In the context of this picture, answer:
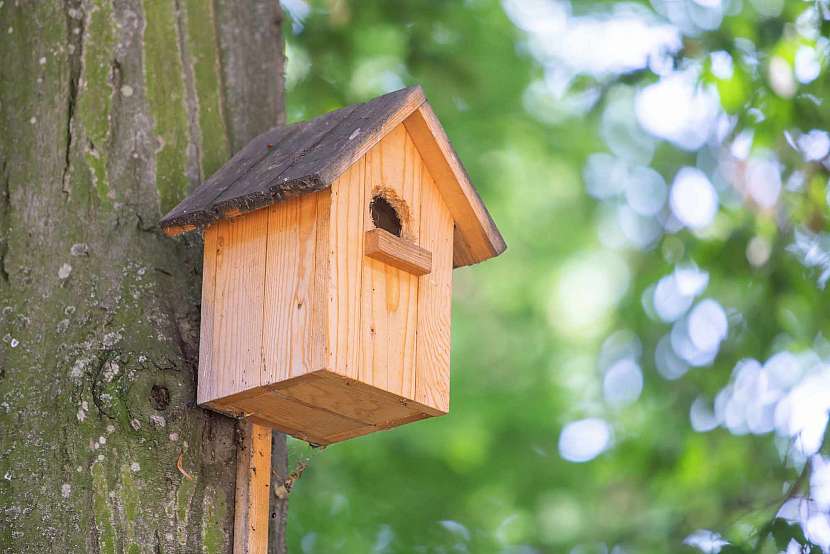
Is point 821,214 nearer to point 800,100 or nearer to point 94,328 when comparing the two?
point 800,100

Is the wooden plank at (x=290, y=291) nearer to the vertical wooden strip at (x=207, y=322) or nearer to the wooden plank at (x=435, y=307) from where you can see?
the vertical wooden strip at (x=207, y=322)

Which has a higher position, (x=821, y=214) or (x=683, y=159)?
(x=683, y=159)

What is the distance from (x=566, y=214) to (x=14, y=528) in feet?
23.8

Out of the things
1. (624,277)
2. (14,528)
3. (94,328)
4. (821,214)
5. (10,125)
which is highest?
(624,277)

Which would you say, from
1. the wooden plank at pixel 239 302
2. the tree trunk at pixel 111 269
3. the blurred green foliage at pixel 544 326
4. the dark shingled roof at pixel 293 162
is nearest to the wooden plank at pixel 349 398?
the wooden plank at pixel 239 302

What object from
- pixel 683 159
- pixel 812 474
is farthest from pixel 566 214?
pixel 812 474

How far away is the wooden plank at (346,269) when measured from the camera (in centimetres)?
255

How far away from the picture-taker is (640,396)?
7031 mm

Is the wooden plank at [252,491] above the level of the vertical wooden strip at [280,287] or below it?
below

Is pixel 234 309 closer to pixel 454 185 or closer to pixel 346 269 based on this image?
pixel 346 269

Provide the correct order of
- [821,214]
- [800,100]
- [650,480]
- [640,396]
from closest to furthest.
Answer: [800,100] → [821,214] → [650,480] → [640,396]

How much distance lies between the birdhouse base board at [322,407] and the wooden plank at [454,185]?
526 mm

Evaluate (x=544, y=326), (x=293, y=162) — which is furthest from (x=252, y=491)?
(x=544, y=326)

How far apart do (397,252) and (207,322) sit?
1.56ft
